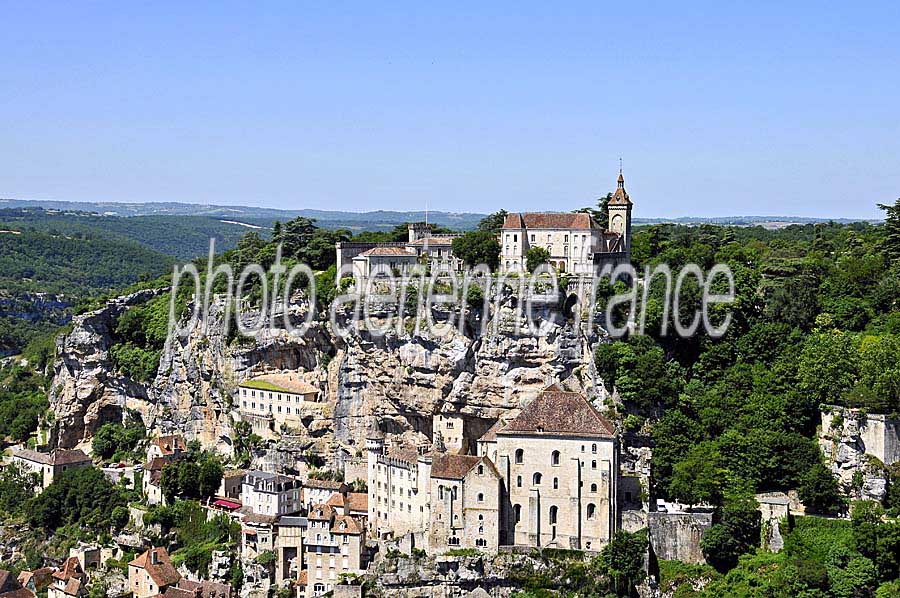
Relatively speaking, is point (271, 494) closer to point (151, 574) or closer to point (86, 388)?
point (151, 574)

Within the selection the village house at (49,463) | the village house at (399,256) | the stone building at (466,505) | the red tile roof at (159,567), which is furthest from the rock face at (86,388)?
the stone building at (466,505)

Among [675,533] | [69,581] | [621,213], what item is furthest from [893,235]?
[69,581]

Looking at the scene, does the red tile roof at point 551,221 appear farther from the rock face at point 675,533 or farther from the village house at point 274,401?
the rock face at point 675,533

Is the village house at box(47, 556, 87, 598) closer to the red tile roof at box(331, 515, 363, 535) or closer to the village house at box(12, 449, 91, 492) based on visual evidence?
the village house at box(12, 449, 91, 492)

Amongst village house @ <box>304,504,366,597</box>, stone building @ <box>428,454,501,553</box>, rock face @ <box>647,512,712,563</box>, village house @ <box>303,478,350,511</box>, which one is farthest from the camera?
village house @ <box>303,478,350,511</box>

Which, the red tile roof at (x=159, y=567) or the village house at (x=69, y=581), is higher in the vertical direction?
the red tile roof at (x=159, y=567)

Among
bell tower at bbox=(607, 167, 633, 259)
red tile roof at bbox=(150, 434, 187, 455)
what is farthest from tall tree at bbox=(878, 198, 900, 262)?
red tile roof at bbox=(150, 434, 187, 455)
